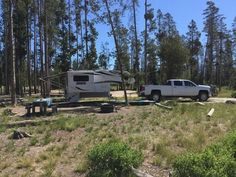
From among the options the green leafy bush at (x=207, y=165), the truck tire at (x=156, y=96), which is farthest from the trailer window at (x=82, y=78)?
the green leafy bush at (x=207, y=165)

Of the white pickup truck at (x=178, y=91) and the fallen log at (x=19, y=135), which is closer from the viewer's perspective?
the fallen log at (x=19, y=135)

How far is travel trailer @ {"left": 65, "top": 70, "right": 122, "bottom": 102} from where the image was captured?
3228 centimetres

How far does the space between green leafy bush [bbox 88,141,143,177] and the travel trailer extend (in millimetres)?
23298

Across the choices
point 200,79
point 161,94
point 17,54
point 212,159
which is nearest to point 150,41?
point 200,79

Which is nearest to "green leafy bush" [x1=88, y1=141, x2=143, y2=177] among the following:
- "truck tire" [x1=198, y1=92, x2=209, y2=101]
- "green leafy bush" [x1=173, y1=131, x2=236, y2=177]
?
"green leafy bush" [x1=173, y1=131, x2=236, y2=177]

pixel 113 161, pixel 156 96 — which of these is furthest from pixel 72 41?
pixel 113 161

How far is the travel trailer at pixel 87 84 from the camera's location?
3228cm

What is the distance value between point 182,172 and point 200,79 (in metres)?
76.8

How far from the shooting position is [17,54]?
5681 cm

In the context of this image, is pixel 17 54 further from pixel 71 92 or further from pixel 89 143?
pixel 89 143

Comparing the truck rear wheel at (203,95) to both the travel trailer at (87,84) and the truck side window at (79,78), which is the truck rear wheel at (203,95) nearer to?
the travel trailer at (87,84)

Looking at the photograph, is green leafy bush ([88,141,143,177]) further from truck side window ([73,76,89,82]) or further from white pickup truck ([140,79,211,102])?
white pickup truck ([140,79,211,102])

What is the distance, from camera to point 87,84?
32.5 metres

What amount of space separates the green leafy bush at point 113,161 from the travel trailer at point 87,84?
2330cm
